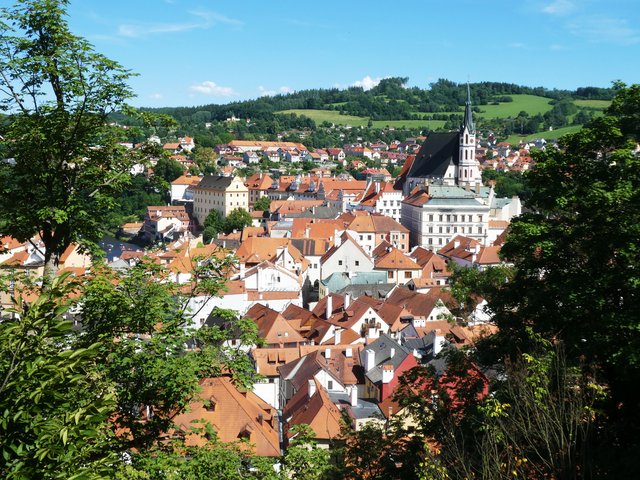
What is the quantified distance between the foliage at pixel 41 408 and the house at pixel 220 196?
78998mm

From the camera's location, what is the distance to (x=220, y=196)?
85.1 metres

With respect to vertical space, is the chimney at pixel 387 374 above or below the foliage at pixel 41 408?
below

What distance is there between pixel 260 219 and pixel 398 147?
101628mm

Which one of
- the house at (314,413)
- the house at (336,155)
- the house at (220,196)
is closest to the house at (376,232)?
the house at (220,196)

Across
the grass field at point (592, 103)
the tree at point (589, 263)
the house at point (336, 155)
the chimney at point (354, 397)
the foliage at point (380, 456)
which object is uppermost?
the grass field at point (592, 103)

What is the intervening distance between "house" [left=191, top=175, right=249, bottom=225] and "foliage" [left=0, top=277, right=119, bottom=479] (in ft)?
259

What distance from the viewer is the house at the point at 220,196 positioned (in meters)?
84.4

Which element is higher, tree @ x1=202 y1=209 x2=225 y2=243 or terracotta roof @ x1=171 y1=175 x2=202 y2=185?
terracotta roof @ x1=171 y1=175 x2=202 y2=185

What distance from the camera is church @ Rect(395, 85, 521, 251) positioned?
206ft

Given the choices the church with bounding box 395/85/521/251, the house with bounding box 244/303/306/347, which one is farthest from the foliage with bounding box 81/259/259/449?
the church with bounding box 395/85/521/251

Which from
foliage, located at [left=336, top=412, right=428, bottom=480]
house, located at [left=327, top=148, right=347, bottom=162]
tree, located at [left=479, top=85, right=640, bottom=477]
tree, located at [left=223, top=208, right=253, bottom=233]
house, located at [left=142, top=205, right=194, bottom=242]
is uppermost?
tree, located at [left=479, top=85, right=640, bottom=477]

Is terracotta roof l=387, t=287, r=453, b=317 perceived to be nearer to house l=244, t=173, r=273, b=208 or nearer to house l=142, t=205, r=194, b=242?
house l=142, t=205, r=194, b=242

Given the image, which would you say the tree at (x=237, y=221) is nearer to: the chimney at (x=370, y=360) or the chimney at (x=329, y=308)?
the chimney at (x=329, y=308)

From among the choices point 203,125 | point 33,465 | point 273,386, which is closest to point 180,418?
point 273,386
